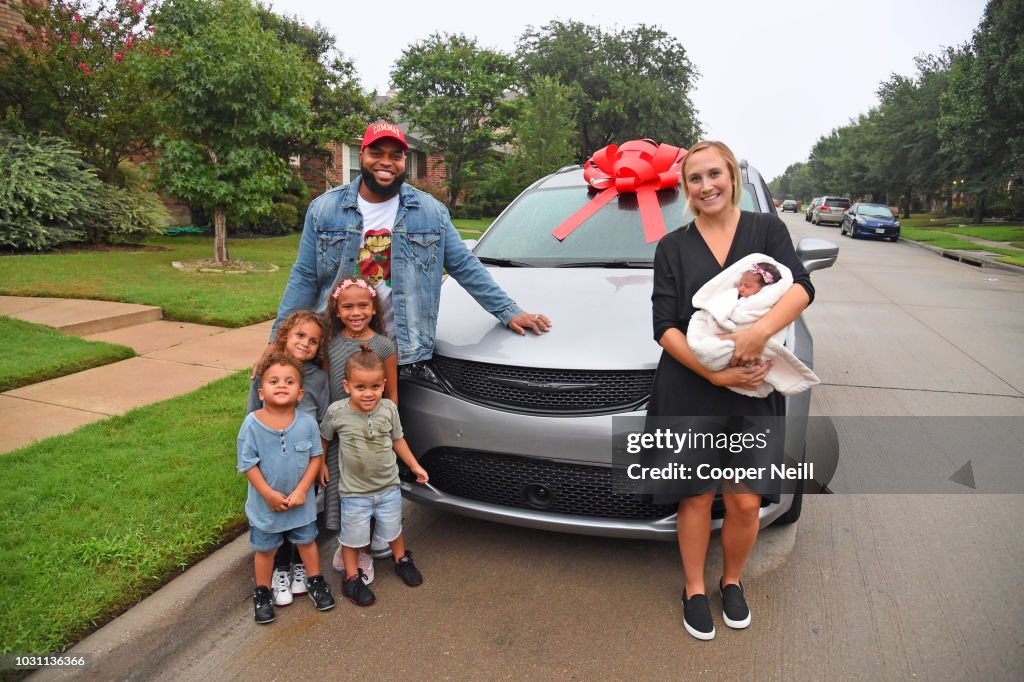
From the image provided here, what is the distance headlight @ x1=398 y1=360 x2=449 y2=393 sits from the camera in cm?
301

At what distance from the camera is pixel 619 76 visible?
39125 mm

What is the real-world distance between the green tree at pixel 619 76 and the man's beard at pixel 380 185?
1464 inches

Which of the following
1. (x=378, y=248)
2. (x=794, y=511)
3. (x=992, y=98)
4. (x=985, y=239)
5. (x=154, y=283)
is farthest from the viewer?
(x=985, y=239)

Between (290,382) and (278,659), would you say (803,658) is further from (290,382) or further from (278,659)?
(290,382)

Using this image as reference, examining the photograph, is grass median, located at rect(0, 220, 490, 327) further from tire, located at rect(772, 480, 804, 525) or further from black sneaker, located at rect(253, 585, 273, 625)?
tire, located at rect(772, 480, 804, 525)

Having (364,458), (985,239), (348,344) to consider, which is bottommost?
(364,458)

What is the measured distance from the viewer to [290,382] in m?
2.71

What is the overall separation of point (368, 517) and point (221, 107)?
904 cm

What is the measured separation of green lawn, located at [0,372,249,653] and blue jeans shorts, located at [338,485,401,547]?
52 cm

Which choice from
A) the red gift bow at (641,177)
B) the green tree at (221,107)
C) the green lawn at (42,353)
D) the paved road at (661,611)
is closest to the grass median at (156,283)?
the green tree at (221,107)

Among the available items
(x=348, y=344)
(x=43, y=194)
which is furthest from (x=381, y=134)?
(x=43, y=194)

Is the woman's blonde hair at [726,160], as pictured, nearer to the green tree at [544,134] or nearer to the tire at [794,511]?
the tire at [794,511]
